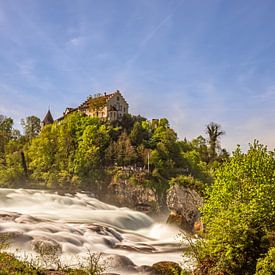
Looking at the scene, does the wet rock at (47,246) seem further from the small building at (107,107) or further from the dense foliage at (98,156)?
the small building at (107,107)

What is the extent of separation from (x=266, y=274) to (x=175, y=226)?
26960 mm

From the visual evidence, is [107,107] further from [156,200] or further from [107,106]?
[156,200]

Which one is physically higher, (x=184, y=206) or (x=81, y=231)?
(x=184, y=206)

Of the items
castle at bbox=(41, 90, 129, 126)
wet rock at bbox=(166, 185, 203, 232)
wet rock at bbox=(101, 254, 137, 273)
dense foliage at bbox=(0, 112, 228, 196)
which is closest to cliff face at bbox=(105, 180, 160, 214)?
dense foliage at bbox=(0, 112, 228, 196)

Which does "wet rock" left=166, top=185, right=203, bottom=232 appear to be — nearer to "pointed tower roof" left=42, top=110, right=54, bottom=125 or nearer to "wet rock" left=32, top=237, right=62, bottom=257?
"wet rock" left=32, top=237, right=62, bottom=257

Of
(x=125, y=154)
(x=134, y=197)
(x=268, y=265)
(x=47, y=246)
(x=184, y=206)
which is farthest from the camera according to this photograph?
(x=125, y=154)

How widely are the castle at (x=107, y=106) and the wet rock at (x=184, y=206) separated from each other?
3253cm

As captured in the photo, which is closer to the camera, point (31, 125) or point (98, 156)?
point (98, 156)

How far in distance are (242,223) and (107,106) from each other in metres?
59.2

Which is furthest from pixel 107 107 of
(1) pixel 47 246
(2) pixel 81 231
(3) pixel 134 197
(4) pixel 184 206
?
(1) pixel 47 246

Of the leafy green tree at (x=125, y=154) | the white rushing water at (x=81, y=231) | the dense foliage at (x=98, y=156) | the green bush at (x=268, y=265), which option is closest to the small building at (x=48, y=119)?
the dense foliage at (x=98, y=156)

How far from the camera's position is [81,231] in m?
28.8

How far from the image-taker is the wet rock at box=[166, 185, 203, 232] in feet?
133

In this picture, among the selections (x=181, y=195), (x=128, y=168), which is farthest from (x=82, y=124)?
(x=181, y=195)
